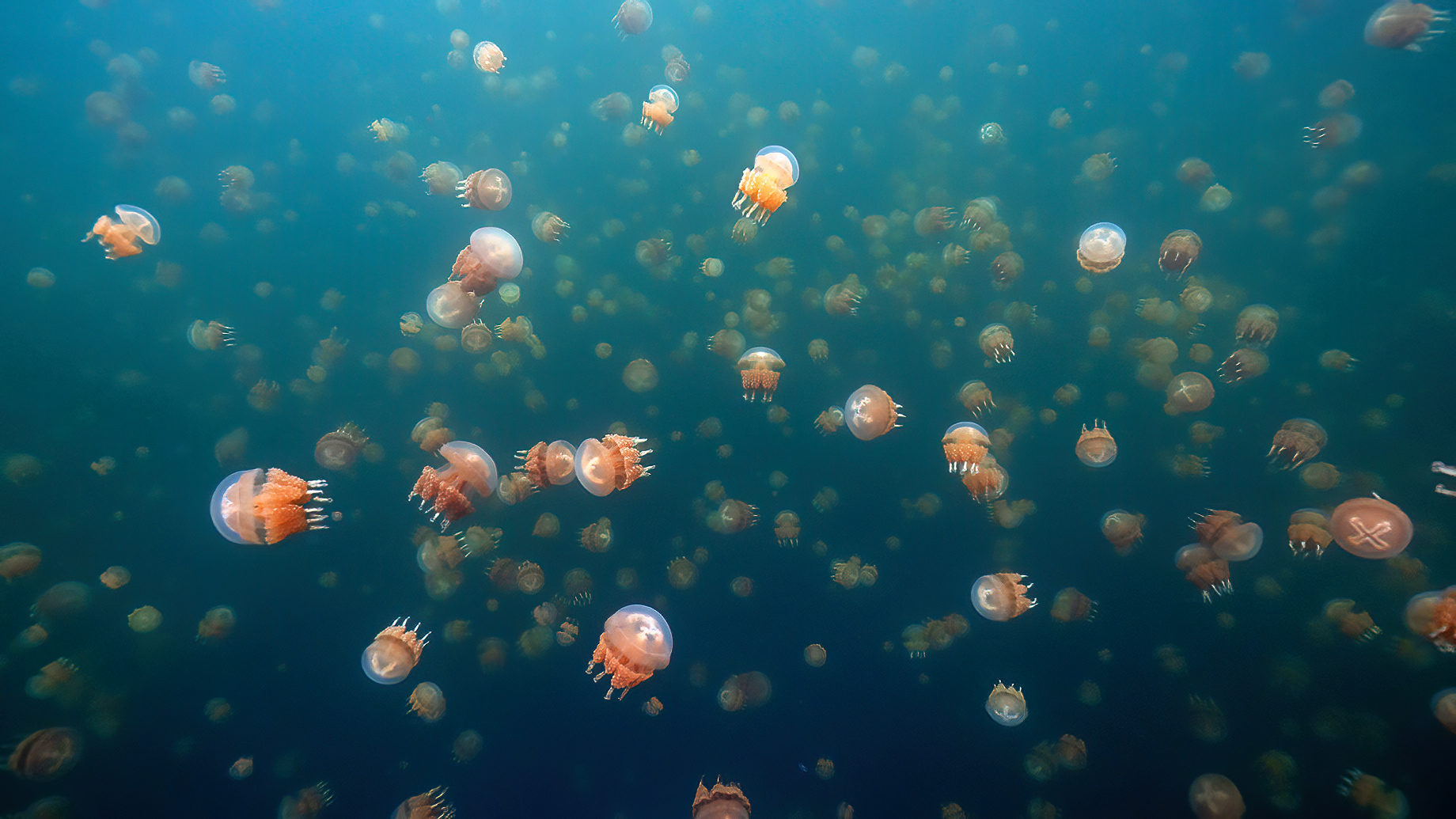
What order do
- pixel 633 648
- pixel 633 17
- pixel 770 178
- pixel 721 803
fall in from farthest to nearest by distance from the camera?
pixel 633 17 < pixel 721 803 < pixel 770 178 < pixel 633 648

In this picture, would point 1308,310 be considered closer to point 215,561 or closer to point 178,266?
point 215,561

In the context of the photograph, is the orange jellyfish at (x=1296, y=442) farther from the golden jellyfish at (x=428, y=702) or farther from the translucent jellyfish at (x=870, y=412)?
the golden jellyfish at (x=428, y=702)

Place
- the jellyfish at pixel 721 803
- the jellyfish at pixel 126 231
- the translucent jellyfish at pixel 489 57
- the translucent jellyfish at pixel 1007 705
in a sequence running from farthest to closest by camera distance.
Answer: the translucent jellyfish at pixel 489 57
the translucent jellyfish at pixel 1007 705
the jellyfish at pixel 721 803
the jellyfish at pixel 126 231

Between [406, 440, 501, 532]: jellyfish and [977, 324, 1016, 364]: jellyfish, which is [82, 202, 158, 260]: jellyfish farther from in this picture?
[406, 440, 501, 532]: jellyfish

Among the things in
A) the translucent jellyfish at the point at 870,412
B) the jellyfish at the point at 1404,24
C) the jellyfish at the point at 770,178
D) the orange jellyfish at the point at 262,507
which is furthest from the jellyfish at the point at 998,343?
the orange jellyfish at the point at 262,507

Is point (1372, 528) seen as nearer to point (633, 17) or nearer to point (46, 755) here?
point (633, 17)

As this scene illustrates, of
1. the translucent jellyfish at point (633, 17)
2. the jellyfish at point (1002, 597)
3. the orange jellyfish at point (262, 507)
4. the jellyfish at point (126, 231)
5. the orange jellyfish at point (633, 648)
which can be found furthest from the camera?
the translucent jellyfish at point (633, 17)

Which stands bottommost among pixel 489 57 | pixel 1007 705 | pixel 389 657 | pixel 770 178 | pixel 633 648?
pixel 1007 705

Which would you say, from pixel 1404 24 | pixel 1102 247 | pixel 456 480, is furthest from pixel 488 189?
pixel 1404 24
